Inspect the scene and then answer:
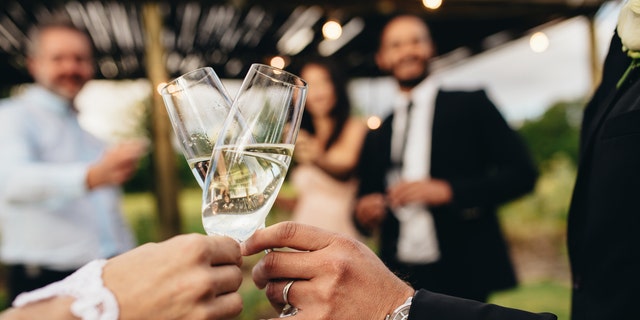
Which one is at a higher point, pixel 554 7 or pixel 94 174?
pixel 554 7

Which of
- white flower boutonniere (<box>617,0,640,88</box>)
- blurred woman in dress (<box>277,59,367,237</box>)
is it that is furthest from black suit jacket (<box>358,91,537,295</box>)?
white flower boutonniere (<box>617,0,640,88</box>)

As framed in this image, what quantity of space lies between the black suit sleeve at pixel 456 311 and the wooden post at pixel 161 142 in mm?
4183

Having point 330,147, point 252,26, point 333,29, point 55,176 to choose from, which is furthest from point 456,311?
point 252,26

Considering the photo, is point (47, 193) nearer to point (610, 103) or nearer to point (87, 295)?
point (87, 295)

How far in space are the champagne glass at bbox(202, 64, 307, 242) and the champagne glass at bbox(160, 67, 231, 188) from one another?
1.7 inches

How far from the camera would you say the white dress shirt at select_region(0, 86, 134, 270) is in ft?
8.36

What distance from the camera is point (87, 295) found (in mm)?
843

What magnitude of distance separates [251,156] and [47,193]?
2037mm

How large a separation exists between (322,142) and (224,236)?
2657mm

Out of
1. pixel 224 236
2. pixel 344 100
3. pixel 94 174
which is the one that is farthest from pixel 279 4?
pixel 224 236

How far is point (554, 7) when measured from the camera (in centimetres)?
634

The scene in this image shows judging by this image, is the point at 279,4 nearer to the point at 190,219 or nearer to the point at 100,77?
the point at 190,219

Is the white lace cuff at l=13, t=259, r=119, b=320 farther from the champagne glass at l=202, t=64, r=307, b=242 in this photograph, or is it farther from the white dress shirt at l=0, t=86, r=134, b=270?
the white dress shirt at l=0, t=86, r=134, b=270

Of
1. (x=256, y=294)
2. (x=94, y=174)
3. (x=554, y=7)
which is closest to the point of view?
(x=94, y=174)
